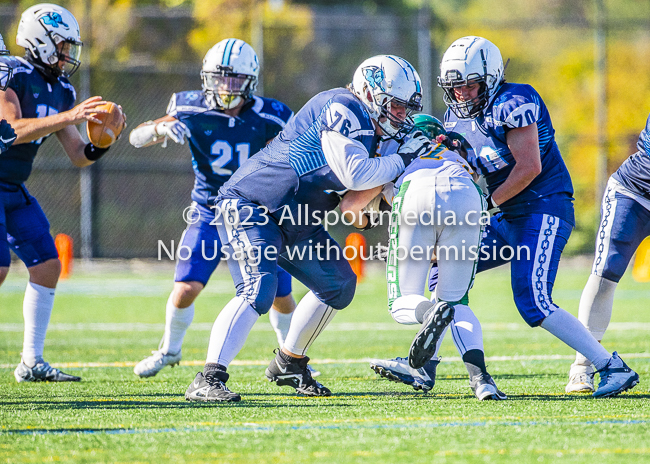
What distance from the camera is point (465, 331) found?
4055 millimetres

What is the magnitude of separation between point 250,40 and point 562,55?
890cm

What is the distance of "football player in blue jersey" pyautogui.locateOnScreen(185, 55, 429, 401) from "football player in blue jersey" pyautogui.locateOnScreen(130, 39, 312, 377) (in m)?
0.92

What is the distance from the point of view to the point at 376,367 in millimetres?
4242

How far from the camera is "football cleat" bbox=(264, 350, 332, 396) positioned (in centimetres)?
433

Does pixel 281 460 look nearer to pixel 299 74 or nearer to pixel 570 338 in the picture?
pixel 570 338

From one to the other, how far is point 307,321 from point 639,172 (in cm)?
198

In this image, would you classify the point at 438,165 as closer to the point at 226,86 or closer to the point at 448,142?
the point at 448,142

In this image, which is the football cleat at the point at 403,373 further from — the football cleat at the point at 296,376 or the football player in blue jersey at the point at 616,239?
the football player in blue jersey at the point at 616,239

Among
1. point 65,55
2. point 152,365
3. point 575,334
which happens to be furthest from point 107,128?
point 575,334

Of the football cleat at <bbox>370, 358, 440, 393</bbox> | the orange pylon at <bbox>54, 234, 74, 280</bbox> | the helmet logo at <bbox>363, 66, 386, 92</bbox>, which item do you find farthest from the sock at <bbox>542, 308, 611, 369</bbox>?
the orange pylon at <bbox>54, 234, 74, 280</bbox>

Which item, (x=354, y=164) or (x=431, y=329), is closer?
(x=431, y=329)

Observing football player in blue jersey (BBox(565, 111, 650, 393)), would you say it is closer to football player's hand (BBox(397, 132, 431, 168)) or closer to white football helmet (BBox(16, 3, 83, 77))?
football player's hand (BBox(397, 132, 431, 168))

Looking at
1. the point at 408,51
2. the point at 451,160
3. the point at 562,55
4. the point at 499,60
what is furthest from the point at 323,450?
the point at 562,55

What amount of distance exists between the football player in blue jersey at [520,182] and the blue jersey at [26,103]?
2.40 meters
